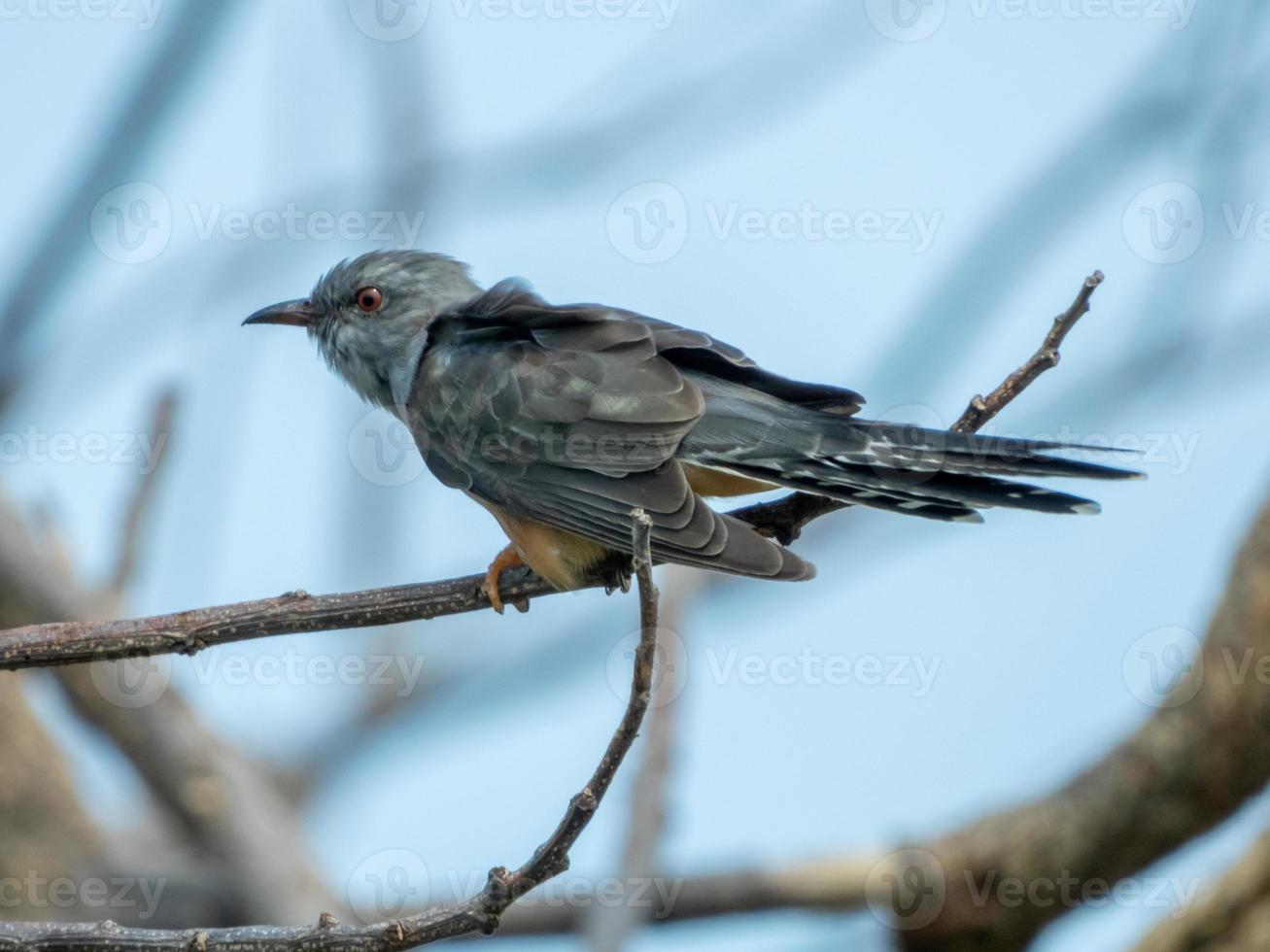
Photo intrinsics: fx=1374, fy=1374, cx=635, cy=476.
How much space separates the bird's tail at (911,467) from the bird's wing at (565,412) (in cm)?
28

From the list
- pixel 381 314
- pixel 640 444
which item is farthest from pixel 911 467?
pixel 381 314

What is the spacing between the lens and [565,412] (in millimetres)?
4812

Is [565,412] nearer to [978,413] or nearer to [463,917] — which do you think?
[978,413]

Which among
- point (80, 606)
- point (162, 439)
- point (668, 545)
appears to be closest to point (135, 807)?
point (80, 606)

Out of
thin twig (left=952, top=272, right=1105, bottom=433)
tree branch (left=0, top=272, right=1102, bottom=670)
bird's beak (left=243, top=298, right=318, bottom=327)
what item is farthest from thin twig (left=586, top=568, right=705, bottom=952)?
bird's beak (left=243, top=298, right=318, bottom=327)

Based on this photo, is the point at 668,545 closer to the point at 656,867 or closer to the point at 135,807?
the point at 656,867

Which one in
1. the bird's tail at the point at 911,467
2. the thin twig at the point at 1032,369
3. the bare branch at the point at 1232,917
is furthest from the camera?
the bare branch at the point at 1232,917

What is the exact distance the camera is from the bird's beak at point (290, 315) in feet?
19.3

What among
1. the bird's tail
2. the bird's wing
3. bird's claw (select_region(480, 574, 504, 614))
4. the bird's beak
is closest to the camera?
the bird's tail

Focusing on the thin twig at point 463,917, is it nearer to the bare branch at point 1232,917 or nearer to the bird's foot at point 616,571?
the bird's foot at point 616,571

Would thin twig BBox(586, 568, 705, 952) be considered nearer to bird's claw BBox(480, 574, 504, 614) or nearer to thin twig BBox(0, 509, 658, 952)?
bird's claw BBox(480, 574, 504, 614)

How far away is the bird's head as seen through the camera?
564 centimetres

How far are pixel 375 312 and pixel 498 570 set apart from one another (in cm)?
162

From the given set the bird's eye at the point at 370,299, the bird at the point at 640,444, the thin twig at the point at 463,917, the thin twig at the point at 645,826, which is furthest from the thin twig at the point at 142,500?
the thin twig at the point at 463,917
